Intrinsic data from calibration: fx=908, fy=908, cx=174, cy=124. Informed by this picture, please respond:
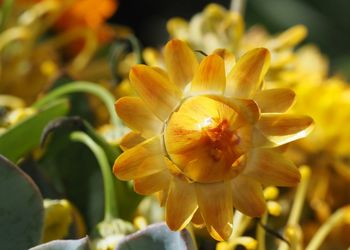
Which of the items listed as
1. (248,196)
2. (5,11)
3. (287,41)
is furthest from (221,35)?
(248,196)

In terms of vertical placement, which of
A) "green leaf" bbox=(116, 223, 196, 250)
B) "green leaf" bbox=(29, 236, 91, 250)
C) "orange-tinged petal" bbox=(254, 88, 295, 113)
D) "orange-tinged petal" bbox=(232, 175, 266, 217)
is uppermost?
"orange-tinged petal" bbox=(254, 88, 295, 113)

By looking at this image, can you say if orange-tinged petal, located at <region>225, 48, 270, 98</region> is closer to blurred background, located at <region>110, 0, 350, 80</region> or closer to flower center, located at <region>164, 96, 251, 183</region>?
flower center, located at <region>164, 96, 251, 183</region>

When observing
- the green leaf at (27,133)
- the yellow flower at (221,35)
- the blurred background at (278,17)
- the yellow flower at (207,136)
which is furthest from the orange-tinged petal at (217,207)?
the blurred background at (278,17)

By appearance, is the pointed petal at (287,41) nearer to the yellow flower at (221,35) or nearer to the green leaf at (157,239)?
the yellow flower at (221,35)

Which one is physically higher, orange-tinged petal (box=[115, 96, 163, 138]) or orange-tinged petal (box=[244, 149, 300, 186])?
orange-tinged petal (box=[115, 96, 163, 138])

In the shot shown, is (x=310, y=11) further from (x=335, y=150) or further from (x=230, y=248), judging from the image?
(x=230, y=248)

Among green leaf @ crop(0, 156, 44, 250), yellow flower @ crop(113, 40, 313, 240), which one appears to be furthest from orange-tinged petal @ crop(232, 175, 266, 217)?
green leaf @ crop(0, 156, 44, 250)
